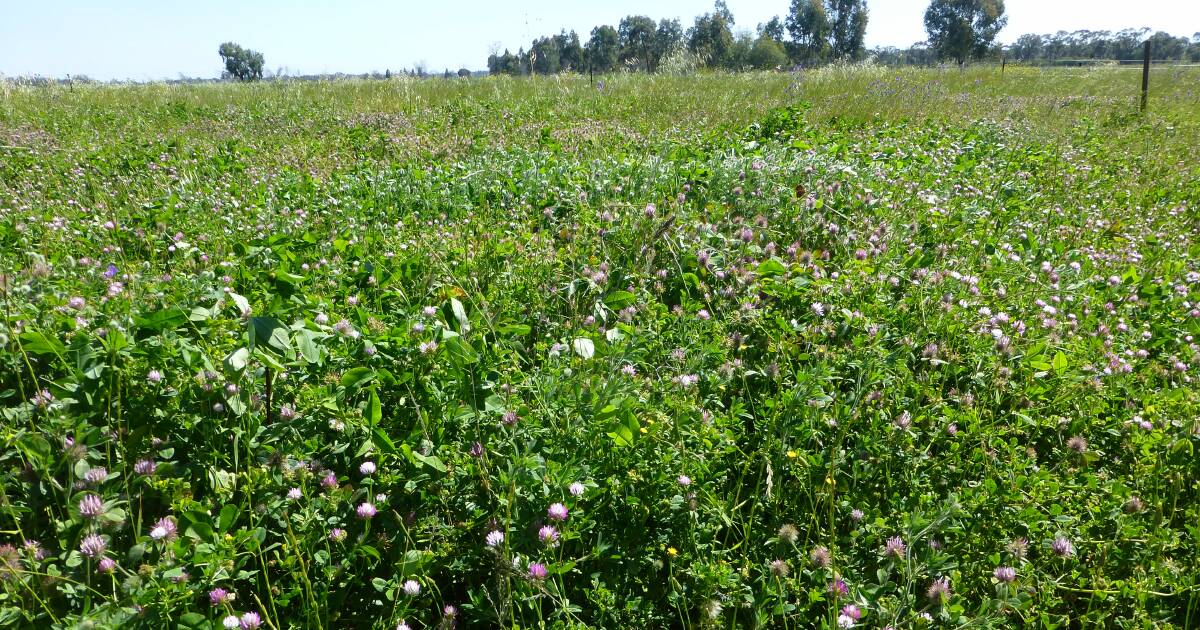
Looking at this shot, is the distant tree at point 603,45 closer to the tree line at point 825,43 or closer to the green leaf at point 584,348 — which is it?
the tree line at point 825,43

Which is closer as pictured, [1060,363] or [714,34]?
[1060,363]

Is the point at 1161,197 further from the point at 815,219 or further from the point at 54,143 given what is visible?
the point at 54,143

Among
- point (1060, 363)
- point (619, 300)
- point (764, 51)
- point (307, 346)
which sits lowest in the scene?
point (1060, 363)

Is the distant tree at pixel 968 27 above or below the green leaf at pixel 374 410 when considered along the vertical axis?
above

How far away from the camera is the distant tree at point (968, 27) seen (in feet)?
239

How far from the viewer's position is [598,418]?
1938 mm

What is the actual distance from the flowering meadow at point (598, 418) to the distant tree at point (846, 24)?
9637 cm

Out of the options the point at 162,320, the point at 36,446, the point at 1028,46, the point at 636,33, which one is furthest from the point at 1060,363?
the point at 1028,46

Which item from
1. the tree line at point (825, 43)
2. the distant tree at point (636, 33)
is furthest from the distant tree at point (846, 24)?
the distant tree at point (636, 33)

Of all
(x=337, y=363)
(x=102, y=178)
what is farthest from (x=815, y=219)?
(x=102, y=178)

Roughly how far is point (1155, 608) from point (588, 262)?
256cm

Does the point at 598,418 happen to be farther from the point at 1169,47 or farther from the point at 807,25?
the point at 1169,47

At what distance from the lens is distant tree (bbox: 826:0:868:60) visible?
89562mm

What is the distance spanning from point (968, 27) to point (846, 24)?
72.1 feet
